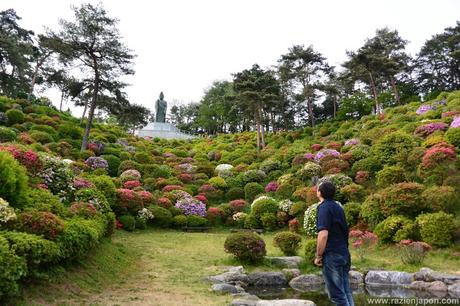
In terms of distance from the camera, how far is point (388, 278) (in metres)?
10.4

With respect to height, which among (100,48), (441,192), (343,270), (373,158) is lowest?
(343,270)

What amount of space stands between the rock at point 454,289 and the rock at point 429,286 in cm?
12

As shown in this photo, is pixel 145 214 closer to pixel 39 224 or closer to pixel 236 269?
pixel 236 269

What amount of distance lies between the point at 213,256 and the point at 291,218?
7.02 m

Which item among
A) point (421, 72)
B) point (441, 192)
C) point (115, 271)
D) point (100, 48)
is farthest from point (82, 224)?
point (421, 72)

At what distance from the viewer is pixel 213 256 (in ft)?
42.9

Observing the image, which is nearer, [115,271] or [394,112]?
[115,271]

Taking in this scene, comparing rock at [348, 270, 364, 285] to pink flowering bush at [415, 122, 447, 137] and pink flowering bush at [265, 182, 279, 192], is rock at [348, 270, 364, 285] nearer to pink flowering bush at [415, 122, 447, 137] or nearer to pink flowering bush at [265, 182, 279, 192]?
pink flowering bush at [265, 182, 279, 192]

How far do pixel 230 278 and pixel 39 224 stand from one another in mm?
4933

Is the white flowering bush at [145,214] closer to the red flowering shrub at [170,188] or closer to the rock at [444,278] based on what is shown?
the red flowering shrub at [170,188]

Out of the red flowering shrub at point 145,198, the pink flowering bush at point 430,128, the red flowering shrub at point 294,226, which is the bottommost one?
the red flowering shrub at point 294,226

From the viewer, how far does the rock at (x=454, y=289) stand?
898 centimetres

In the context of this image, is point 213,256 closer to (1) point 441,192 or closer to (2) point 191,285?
(2) point 191,285

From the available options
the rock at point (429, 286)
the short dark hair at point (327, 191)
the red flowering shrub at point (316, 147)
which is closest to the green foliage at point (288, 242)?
the rock at point (429, 286)
